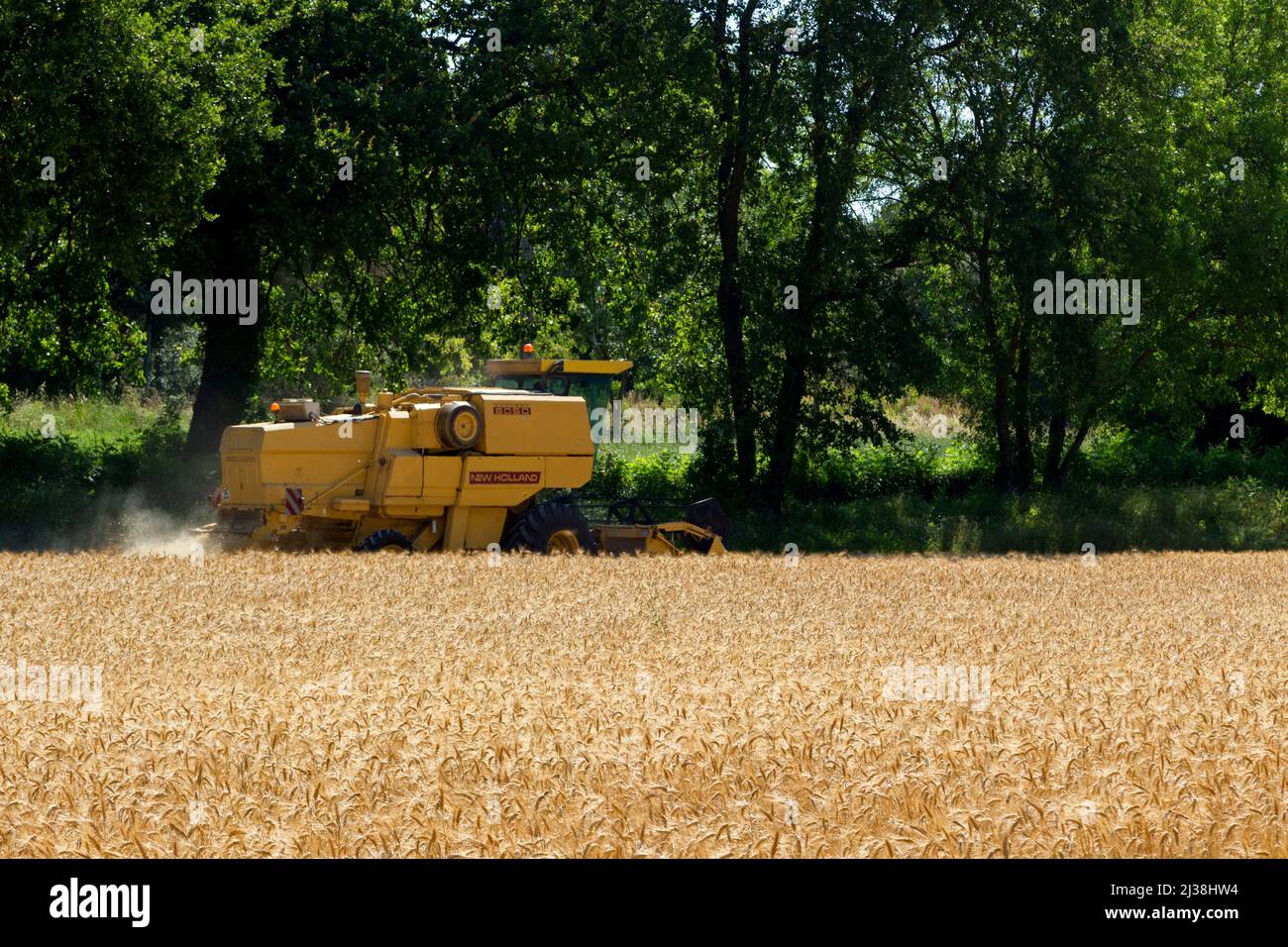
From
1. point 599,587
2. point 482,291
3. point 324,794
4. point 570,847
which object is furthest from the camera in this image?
point 482,291

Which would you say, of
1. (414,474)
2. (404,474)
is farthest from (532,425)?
(404,474)

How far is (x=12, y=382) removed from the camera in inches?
1756

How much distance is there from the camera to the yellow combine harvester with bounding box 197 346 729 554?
1872 centimetres

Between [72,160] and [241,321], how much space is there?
19.4ft

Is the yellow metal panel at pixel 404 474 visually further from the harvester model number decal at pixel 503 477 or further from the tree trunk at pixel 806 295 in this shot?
the tree trunk at pixel 806 295

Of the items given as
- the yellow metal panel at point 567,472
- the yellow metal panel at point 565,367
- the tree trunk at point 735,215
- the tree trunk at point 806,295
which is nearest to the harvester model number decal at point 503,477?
the yellow metal panel at point 567,472

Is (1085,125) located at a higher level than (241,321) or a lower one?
higher

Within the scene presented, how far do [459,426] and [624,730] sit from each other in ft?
40.5

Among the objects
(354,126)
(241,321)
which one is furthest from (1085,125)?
(241,321)

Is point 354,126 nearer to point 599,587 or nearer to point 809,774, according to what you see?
point 599,587

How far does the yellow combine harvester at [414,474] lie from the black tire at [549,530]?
0.04ft

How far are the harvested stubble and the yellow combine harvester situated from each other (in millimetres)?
4537

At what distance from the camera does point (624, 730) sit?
728cm

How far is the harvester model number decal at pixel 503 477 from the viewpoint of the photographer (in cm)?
1956
